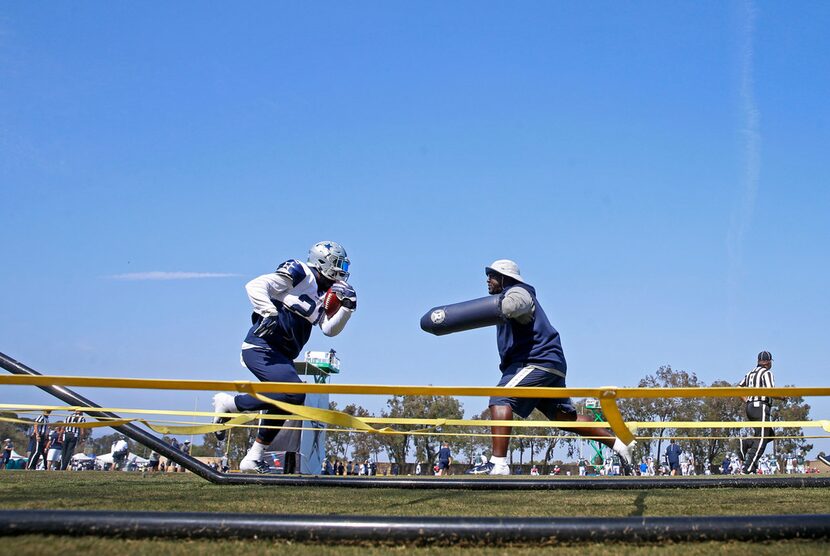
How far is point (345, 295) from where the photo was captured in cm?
631

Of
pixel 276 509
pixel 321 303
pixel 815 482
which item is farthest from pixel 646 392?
pixel 321 303

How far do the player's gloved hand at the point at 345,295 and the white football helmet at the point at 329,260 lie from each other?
216 millimetres

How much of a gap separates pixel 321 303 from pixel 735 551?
189 inches

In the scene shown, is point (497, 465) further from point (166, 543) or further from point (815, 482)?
point (166, 543)

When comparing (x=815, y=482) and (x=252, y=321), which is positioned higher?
(x=252, y=321)

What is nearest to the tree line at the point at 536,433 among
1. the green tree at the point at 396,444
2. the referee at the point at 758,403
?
the green tree at the point at 396,444

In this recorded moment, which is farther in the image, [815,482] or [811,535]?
[815,482]

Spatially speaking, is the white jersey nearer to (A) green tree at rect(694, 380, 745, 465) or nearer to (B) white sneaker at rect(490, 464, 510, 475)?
(B) white sneaker at rect(490, 464, 510, 475)

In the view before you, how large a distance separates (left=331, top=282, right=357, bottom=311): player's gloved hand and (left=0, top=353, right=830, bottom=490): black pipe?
1625 millimetres

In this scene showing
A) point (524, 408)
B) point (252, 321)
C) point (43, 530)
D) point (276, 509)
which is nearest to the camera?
point (43, 530)

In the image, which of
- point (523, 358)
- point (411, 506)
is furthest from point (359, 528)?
point (523, 358)

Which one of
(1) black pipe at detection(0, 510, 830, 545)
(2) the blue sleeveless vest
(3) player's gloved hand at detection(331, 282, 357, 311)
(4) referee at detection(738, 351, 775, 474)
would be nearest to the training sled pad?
(2) the blue sleeveless vest

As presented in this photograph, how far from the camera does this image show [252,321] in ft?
20.7

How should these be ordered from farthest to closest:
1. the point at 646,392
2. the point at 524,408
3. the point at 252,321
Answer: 1. the point at 524,408
2. the point at 252,321
3. the point at 646,392
